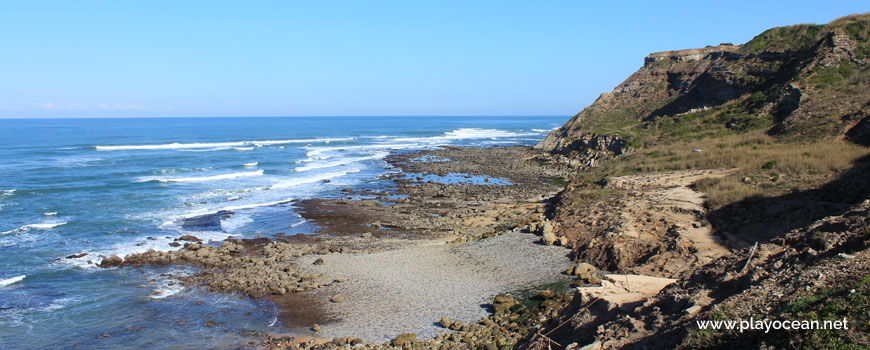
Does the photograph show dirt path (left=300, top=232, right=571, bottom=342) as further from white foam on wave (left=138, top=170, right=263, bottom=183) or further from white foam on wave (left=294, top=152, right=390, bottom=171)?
white foam on wave (left=294, top=152, right=390, bottom=171)

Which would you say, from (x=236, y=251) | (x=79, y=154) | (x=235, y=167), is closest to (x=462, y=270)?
(x=236, y=251)

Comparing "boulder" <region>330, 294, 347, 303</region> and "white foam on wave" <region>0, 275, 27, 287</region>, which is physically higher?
"boulder" <region>330, 294, 347, 303</region>

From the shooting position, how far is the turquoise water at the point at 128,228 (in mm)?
18906

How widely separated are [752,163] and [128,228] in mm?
36964

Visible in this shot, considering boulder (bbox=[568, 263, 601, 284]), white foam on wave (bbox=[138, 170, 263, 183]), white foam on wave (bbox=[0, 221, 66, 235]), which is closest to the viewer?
boulder (bbox=[568, 263, 601, 284])

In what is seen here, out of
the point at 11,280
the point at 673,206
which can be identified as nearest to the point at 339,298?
the point at 673,206

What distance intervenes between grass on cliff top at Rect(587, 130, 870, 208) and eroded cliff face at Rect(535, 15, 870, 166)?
2.58 meters

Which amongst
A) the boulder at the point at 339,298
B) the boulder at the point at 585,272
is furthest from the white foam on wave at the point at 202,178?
the boulder at the point at 585,272

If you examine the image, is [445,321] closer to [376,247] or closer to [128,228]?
[376,247]

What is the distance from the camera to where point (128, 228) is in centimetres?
3388

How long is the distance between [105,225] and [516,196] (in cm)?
2934

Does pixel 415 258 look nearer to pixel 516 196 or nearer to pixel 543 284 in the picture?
pixel 543 284

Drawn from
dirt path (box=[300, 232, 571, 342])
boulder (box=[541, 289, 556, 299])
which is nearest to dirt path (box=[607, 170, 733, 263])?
dirt path (box=[300, 232, 571, 342])

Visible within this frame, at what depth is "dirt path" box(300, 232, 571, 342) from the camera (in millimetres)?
18391
